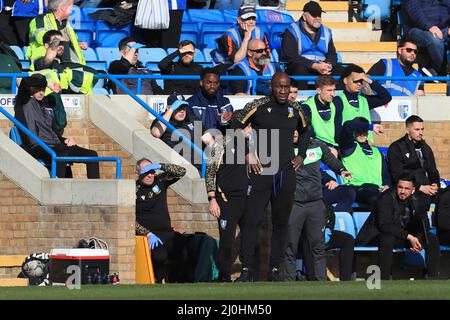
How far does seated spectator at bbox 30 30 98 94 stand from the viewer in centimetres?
1991

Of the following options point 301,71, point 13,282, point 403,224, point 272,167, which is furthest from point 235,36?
point 13,282

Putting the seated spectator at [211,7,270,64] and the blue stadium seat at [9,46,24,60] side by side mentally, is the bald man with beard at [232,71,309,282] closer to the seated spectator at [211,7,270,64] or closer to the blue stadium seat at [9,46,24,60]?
the seated spectator at [211,7,270,64]

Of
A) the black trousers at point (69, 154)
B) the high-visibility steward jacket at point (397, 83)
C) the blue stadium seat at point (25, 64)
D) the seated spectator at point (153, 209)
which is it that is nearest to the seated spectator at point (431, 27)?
the high-visibility steward jacket at point (397, 83)

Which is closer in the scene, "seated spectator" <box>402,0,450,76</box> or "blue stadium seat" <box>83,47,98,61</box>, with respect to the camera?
"blue stadium seat" <box>83,47,98,61</box>

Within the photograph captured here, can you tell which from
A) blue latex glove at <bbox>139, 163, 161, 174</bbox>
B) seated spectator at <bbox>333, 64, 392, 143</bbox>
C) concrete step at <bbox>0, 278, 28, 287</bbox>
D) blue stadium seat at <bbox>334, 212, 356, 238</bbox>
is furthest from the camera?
seated spectator at <bbox>333, 64, 392, 143</bbox>

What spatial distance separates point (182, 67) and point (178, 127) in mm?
1600

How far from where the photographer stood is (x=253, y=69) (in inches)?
823

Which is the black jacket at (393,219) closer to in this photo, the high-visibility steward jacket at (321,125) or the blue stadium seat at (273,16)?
the high-visibility steward jacket at (321,125)

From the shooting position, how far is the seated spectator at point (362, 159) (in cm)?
1942

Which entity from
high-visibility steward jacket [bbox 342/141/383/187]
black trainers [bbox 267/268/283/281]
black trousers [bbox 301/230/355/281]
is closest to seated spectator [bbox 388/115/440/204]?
high-visibility steward jacket [bbox 342/141/383/187]

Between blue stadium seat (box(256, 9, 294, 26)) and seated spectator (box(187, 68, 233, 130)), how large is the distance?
3.93m

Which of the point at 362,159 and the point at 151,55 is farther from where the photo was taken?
the point at 151,55

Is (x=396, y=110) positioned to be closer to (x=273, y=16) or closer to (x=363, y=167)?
(x=363, y=167)
